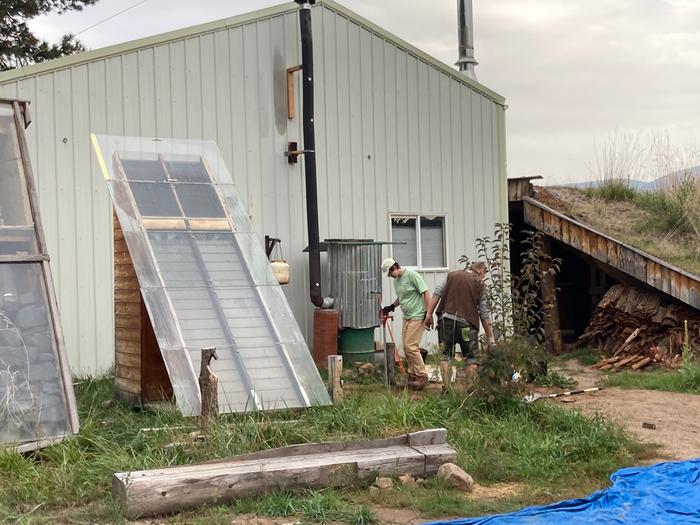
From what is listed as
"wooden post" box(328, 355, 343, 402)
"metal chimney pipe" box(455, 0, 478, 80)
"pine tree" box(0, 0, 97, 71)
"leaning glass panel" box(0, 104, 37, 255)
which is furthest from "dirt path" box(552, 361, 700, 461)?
"pine tree" box(0, 0, 97, 71)

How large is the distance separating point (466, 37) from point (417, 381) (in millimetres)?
10651

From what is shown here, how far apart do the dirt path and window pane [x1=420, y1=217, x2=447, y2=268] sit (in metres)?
4.02

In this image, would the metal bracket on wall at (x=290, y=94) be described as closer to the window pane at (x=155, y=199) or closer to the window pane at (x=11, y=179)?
the window pane at (x=155, y=199)

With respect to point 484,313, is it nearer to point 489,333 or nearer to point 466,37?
point 489,333

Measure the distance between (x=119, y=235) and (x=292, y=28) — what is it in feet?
18.6

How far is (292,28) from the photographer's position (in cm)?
1312

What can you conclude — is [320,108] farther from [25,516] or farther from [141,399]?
[25,516]

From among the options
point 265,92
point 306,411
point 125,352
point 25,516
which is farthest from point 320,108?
point 25,516

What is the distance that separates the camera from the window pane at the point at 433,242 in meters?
14.7

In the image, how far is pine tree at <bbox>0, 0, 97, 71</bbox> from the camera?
21438 millimetres

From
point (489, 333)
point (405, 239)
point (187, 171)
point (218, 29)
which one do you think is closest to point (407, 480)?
point (489, 333)

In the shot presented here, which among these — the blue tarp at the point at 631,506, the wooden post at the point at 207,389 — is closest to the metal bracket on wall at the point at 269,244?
the wooden post at the point at 207,389

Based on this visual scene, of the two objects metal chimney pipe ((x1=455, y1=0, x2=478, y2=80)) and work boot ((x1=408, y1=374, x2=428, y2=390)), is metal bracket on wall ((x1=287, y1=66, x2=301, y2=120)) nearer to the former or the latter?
work boot ((x1=408, y1=374, x2=428, y2=390))

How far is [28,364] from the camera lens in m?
6.96
